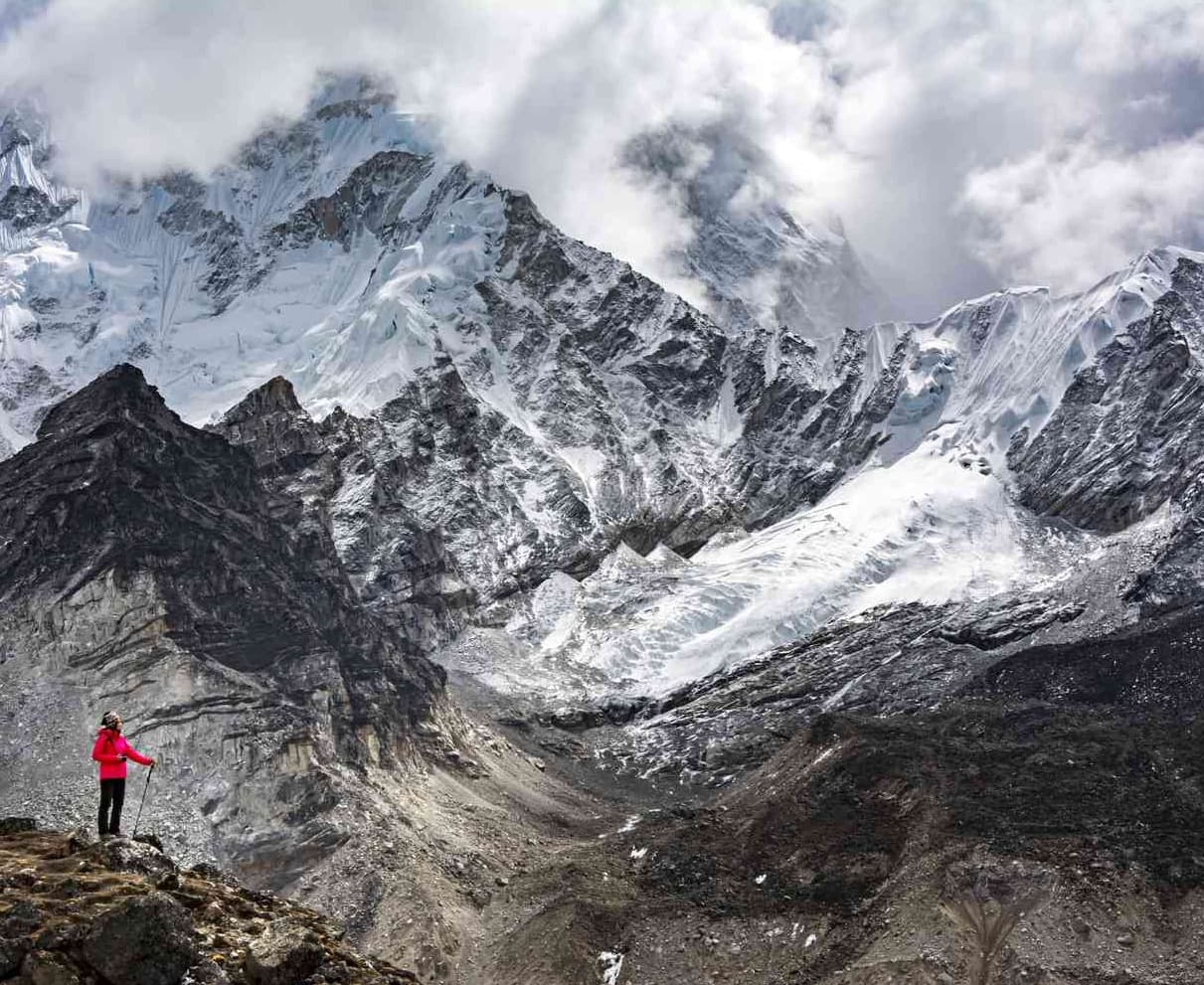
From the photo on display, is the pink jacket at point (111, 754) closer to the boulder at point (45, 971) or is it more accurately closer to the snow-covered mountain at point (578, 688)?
the boulder at point (45, 971)

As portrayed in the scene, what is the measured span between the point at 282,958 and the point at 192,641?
85.1 metres

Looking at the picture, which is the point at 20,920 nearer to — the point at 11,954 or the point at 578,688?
the point at 11,954

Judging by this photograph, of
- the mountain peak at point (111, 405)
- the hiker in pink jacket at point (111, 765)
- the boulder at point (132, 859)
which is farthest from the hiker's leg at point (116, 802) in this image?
the mountain peak at point (111, 405)

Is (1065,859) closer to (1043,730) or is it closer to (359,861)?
(1043,730)

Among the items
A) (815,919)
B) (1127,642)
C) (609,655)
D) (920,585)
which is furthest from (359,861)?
(920,585)

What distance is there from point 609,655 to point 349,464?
4934cm

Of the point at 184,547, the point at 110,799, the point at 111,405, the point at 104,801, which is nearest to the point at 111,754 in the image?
the point at 104,801

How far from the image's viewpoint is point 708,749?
139375 millimetres

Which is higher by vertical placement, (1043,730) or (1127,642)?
(1127,642)

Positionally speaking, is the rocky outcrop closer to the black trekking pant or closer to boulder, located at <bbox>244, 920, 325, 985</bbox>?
boulder, located at <bbox>244, 920, 325, 985</bbox>

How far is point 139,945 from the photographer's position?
24.3 m

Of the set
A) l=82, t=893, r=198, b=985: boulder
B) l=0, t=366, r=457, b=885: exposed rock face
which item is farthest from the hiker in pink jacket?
l=0, t=366, r=457, b=885: exposed rock face

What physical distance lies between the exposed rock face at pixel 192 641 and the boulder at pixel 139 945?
209 feet

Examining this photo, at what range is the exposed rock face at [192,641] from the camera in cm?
9225
